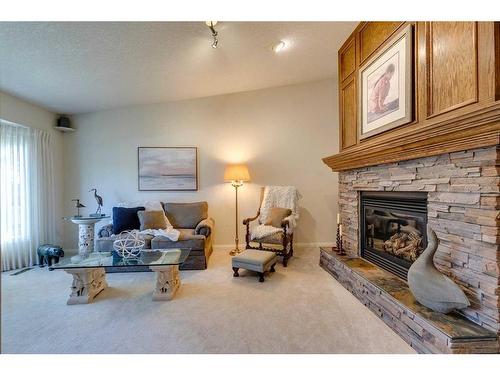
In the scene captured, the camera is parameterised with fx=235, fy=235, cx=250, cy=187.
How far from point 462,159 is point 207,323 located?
216 cm

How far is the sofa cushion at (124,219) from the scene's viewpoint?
3.48 meters

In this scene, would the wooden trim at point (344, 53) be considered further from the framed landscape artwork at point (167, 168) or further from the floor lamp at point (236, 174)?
the framed landscape artwork at point (167, 168)

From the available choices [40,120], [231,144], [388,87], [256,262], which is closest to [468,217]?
[388,87]

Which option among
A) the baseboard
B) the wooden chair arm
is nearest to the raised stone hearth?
the wooden chair arm

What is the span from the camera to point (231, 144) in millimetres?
4215

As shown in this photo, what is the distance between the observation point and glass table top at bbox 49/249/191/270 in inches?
87.5

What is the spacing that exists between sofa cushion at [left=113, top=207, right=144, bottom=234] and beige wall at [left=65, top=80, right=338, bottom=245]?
57cm

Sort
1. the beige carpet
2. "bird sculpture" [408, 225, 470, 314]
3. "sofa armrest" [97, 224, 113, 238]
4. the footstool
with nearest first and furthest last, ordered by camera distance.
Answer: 1. "bird sculpture" [408, 225, 470, 314]
2. the beige carpet
3. the footstool
4. "sofa armrest" [97, 224, 113, 238]

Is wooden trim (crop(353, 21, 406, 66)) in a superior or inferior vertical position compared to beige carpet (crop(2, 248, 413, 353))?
superior

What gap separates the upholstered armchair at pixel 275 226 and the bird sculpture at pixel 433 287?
1.71m

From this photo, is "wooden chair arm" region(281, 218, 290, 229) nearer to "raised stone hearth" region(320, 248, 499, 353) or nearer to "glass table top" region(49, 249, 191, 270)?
"raised stone hearth" region(320, 248, 499, 353)

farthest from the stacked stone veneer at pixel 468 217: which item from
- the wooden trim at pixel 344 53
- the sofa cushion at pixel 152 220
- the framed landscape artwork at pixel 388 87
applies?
the sofa cushion at pixel 152 220

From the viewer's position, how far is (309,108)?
4.21 m
